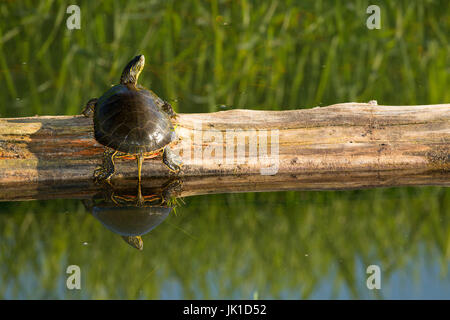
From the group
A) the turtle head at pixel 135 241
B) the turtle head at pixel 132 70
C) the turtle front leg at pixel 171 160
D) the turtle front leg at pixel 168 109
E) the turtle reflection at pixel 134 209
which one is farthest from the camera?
the turtle head at pixel 132 70

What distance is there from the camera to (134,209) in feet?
11.8

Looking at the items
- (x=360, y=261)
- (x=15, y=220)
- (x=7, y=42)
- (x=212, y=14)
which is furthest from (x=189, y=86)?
(x=360, y=261)

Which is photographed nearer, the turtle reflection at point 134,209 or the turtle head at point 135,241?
the turtle head at point 135,241

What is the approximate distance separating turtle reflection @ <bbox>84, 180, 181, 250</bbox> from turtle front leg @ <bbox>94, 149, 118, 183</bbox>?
57 millimetres

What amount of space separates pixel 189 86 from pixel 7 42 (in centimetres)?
185

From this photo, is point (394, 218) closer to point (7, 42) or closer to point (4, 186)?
point (4, 186)

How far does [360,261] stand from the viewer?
10.8 feet

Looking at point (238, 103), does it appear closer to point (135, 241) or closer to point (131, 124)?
point (131, 124)

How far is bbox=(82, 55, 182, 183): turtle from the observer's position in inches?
146

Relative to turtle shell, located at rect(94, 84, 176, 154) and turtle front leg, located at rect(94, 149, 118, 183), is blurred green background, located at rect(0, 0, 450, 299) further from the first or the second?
turtle shell, located at rect(94, 84, 176, 154)

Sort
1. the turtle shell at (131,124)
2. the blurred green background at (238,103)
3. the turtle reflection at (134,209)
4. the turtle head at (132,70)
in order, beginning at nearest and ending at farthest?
the blurred green background at (238,103) → the turtle reflection at (134,209) → the turtle shell at (131,124) → the turtle head at (132,70)

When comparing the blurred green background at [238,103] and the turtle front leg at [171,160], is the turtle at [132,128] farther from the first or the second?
the blurred green background at [238,103]

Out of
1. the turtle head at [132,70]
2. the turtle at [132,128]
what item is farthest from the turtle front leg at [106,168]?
the turtle head at [132,70]

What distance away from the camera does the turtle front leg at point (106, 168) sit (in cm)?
378
